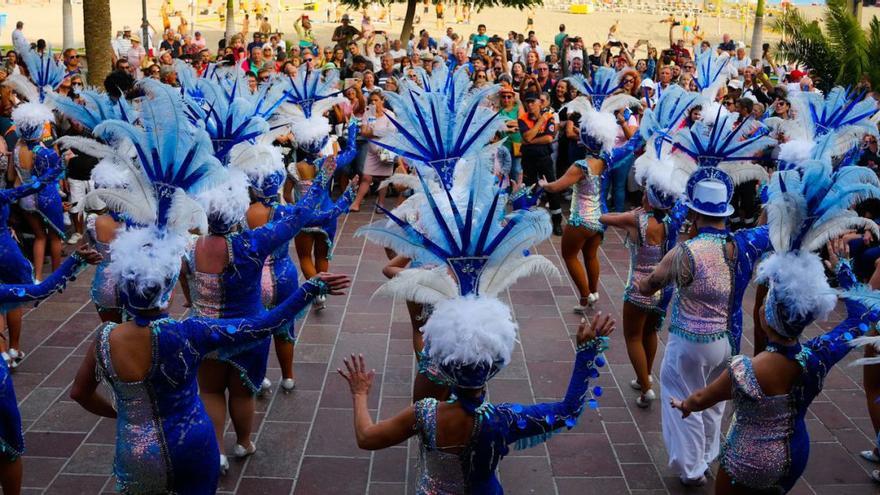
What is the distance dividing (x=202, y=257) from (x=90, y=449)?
1.69 metres

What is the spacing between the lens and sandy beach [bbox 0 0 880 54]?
37500mm

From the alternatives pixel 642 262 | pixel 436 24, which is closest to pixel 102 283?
pixel 642 262

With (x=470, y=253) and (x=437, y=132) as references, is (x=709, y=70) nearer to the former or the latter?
(x=437, y=132)

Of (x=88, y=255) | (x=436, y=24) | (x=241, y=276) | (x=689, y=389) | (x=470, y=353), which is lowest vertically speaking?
(x=689, y=389)

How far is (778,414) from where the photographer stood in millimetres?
4410

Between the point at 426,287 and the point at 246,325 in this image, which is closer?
the point at 426,287

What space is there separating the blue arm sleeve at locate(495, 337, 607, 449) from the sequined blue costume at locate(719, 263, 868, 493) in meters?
1.06

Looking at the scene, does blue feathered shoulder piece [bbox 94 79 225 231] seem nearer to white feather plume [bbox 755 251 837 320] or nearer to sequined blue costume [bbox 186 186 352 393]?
sequined blue costume [bbox 186 186 352 393]

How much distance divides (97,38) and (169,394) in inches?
449

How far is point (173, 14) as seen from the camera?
1457 inches

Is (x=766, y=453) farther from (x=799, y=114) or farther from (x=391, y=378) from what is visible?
(x=799, y=114)

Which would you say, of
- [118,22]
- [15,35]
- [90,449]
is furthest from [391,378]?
[118,22]

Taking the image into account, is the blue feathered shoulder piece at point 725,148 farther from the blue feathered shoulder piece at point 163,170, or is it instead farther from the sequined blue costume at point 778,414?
the blue feathered shoulder piece at point 163,170

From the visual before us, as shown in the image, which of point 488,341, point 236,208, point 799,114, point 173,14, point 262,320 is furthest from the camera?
point 173,14
